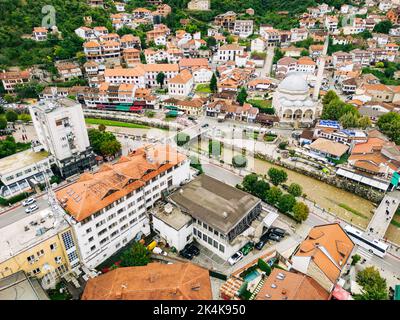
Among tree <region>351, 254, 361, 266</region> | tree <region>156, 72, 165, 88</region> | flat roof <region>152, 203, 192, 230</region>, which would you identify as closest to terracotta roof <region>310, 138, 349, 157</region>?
tree <region>351, 254, 361, 266</region>

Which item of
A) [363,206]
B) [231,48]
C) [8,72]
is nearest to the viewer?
[363,206]

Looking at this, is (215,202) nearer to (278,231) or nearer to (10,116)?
(278,231)

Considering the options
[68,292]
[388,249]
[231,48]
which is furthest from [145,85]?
[388,249]

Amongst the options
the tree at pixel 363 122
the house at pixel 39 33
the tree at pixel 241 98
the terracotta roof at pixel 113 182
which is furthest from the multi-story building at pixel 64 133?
the house at pixel 39 33

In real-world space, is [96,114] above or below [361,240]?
above

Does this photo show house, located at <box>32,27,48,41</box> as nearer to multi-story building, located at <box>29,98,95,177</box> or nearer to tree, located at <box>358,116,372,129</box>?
multi-story building, located at <box>29,98,95,177</box>

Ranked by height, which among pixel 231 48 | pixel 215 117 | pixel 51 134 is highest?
pixel 231 48

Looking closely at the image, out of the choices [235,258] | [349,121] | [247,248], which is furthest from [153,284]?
[349,121]
